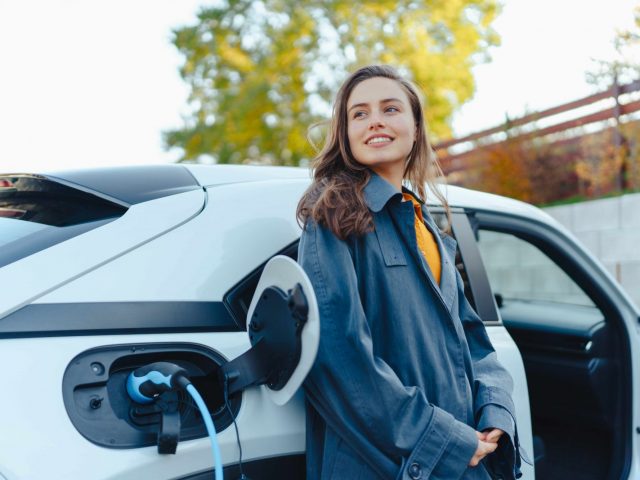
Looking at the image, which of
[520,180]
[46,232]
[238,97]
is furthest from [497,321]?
[238,97]

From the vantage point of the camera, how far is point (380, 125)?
188 centimetres

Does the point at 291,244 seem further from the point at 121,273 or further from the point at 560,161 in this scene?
the point at 560,161

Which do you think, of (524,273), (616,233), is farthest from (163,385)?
(524,273)

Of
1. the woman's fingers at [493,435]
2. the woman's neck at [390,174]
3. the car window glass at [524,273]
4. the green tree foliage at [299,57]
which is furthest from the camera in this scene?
the green tree foliage at [299,57]

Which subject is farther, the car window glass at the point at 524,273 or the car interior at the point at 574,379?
the car window glass at the point at 524,273

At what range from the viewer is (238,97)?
14.2m

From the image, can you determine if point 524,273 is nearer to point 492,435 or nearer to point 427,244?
point 427,244

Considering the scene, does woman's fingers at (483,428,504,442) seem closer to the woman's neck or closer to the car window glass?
the woman's neck

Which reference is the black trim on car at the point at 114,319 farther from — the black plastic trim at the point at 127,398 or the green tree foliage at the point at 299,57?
the green tree foliage at the point at 299,57

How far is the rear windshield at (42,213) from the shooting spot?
1.63 meters

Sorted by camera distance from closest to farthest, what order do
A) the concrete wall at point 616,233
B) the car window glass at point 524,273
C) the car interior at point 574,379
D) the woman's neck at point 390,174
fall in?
the woman's neck at point 390,174
the car interior at point 574,379
the concrete wall at point 616,233
the car window glass at point 524,273

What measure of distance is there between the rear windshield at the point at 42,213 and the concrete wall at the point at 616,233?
6.15 meters

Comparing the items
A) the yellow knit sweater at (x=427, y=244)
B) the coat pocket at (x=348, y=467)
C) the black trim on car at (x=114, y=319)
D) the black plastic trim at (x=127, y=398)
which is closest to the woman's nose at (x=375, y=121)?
the yellow knit sweater at (x=427, y=244)

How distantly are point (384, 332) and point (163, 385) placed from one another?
0.57 m
